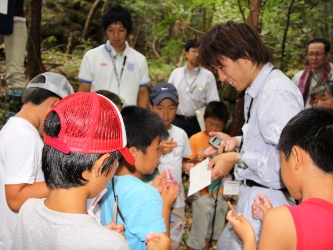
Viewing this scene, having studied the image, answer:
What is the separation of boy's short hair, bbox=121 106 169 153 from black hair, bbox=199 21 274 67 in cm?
60

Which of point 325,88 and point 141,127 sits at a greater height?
point 325,88

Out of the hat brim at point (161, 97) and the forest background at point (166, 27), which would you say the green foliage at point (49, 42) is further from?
the hat brim at point (161, 97)

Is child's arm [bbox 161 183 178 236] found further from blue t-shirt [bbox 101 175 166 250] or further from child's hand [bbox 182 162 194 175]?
child's hand [bbox 182 162 194 175]

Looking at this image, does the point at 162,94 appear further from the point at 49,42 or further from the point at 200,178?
the point at 49,42

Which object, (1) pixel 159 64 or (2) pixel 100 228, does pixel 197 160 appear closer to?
(2) pixel 100 228

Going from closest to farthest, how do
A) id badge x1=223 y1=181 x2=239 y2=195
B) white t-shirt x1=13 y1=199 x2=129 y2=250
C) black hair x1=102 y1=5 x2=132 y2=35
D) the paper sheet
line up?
1. white t-shirt x1=13 y1=199 x2=129 y2=250
2. the paper sheet
3. id badge x1=223 y1=181 x2=239 y2=195
4. black hair x1=102 y1=5 x2=132 y2=35

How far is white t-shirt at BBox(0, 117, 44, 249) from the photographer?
201 centimetres

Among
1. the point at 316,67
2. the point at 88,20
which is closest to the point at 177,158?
the point at 316,67

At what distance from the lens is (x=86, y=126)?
4.66 ft

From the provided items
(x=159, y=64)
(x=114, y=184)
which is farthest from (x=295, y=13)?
(x=114, y=184)

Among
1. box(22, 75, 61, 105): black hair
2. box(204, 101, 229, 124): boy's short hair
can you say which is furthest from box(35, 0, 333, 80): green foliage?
box(22, 75, 61, 105): black hair

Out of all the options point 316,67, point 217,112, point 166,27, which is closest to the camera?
point 217,112

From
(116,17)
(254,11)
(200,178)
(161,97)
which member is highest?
(254,11)

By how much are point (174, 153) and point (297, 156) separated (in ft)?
7.39
